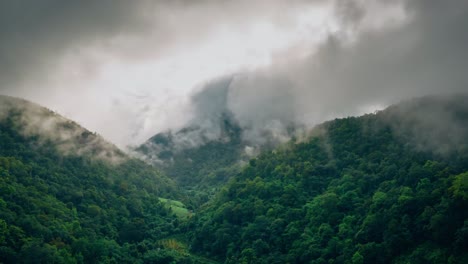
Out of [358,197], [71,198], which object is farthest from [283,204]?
[71,198]

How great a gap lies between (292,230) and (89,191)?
48.9m

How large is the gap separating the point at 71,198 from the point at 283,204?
4656 centimetres

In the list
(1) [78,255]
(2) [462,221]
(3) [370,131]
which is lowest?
(1) [78,255]

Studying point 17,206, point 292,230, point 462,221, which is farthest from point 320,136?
point 17,206

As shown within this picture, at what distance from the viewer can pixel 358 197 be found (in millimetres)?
102812

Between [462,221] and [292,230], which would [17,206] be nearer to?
[292,230]

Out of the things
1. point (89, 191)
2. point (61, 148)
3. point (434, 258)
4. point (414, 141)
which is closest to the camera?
point (434, 258)

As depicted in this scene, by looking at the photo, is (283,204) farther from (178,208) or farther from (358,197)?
(178,208)

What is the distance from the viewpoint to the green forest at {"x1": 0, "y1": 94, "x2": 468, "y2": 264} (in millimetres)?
84312

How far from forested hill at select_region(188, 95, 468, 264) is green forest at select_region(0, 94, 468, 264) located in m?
0.24

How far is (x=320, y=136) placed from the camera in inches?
5276

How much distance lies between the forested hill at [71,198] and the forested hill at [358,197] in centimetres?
1580

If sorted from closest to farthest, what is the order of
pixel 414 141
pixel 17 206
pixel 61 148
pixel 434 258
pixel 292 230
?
pixel 434 258, pixel 17 206, pixel 292 230, pixel 414 141, pixel 61 148

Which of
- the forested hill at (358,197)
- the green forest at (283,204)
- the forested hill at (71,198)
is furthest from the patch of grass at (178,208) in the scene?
the forested hill at (358,197)
